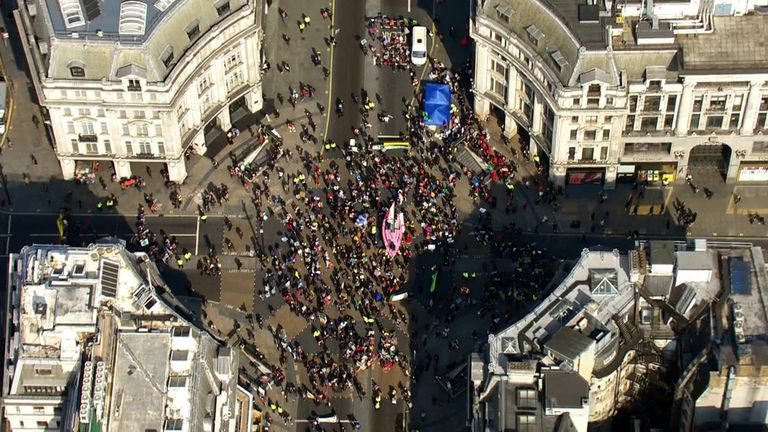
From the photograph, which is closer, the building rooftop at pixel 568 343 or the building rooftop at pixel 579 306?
the building rooftop at pixel 568 343

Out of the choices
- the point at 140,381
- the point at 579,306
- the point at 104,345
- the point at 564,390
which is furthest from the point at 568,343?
the point at 104,345

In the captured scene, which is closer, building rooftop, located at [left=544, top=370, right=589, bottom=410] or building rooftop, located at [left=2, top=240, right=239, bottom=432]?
building rooftop, located at [left=2, top=240, right=239, bottom=432]

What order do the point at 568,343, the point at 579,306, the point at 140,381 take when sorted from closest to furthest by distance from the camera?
the point at 140,381, the point at 568,343, the point at 579,306

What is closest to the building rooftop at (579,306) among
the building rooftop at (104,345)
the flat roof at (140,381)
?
the building rooftop at (104,345)

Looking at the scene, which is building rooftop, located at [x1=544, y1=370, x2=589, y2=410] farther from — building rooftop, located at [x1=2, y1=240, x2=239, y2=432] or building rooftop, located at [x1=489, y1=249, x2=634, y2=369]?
building rooftop, located at [x1=2, y1=240, x2=239, y2=432]

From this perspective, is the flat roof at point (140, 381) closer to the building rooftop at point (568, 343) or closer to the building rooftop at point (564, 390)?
the building rooftop at point (564, 390)

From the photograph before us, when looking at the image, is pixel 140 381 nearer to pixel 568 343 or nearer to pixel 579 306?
pixel 568 343

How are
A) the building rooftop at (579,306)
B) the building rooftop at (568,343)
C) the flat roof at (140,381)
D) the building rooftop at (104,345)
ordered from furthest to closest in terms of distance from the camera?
the building rooftop at (579,306) < the building rooftop at (568,343) < the building rooftop at (104,345) < the flat roof at (140,381)

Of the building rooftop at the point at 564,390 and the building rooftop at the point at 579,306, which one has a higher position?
the building rooftop at the point at 579,306

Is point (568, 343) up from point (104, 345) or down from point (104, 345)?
up

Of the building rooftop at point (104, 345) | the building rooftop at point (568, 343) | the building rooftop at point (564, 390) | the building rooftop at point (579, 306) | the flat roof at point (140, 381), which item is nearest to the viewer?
the flat roof at point (140, 381)

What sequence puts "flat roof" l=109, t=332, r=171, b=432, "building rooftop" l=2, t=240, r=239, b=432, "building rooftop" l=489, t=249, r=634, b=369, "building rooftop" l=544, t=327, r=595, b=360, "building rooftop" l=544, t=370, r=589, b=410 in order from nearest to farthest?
1. "flat roof" l=109, t=332, r=171, b=432
2. "building rooftop" l=2, t=240, r=239, b=432
3. "building rooftop" l=544, t=370, r=589, b=410
4. "building rooftop" l=544, t=327, r=595, b=360
5. "building rooftop" l=489, t=249, r=634, b=369

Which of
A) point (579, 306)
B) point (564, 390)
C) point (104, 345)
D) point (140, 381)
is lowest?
point (564, 390)

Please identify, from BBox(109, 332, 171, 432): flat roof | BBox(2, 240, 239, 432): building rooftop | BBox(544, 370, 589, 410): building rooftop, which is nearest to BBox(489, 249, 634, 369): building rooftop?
BBox(544, 370, 589, 410): building rooftop
